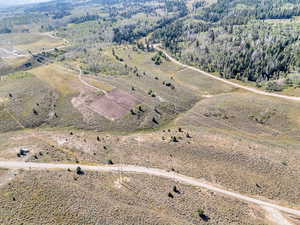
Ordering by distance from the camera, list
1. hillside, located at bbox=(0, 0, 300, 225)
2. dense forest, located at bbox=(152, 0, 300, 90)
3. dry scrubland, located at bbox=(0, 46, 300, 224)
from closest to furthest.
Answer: dry scrubland, located at bbox=(0, 46, 300, 224)
hillside, located at bbox=(0, 0, 300, 225)
dense forest, located at bbox=(152, 0, 300, 90)

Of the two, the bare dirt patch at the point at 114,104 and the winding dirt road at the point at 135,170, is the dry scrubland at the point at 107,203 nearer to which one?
the winding dirt road at the point at 135,170

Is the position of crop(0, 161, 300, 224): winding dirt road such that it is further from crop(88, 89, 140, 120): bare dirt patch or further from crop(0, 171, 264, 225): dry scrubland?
crop(88, 89, 140, 120): bare dirt patch

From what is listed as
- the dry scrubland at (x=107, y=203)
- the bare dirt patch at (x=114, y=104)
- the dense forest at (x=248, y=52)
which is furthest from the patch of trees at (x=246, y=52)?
the dry scrubland at (x=107, y=203)

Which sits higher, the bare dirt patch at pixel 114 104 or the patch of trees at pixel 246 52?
the patch of trees at pixel 246 52

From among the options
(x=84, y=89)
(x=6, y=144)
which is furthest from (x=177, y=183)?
(x=84, y=89)

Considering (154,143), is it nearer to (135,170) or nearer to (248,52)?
(135,170)

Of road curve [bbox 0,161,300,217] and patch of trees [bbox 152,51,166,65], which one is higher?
patch of trees [bbox 152,51,166,65]

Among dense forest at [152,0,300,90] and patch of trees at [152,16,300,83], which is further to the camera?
patch of trees at [152,16,300,83]

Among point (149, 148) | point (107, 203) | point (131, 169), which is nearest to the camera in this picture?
point (107, 203)

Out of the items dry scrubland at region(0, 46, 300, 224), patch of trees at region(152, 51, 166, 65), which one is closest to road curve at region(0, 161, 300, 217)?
dry scrubland at region(0, 46, 300, 224)

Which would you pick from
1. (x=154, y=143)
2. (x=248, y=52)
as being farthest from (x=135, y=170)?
(x=248, y=52)
